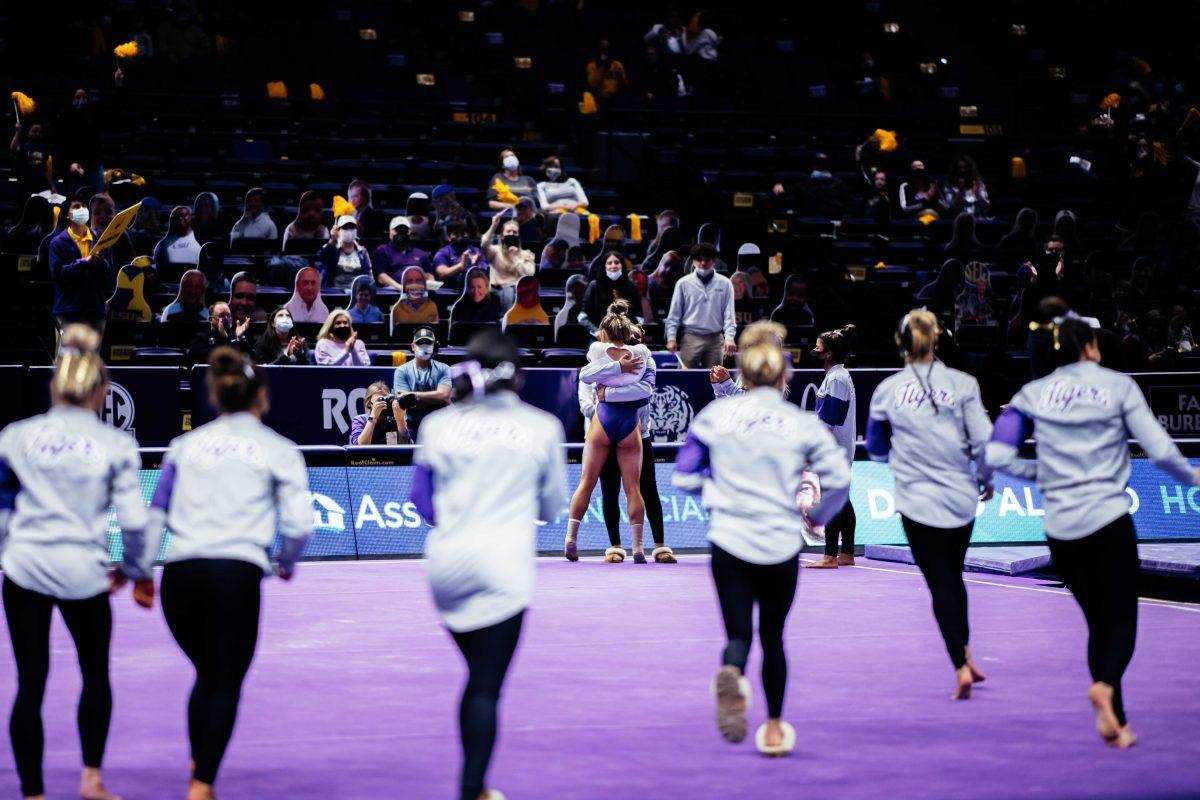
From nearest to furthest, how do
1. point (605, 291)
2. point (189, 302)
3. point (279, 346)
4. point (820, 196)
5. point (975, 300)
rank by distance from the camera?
point (279, 346) < point (189, 302) < point (605, 291) < point (975, 300) < point (820, 196)

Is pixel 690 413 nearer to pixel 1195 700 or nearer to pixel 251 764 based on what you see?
pixel 1195 700

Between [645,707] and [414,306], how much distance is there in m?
9.89

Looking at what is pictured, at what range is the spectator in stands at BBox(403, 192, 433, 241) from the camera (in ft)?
62.7

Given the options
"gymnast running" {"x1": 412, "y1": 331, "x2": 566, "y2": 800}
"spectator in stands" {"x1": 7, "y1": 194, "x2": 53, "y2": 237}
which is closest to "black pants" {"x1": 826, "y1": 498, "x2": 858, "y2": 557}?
"gymnast running" {"x1": 412, "y1": 331, "x2": 566, "y2": 800}

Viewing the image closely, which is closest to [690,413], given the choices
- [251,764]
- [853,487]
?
[853,487]

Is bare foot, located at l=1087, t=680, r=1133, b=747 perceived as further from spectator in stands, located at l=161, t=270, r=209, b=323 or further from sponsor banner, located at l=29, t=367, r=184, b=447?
spectator in stands, located at l=161, t=270, r=209, b=323

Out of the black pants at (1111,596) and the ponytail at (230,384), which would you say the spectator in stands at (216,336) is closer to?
the ponytail at (230,384)

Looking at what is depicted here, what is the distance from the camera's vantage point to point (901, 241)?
73.6ft

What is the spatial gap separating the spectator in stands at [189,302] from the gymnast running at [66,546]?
10.6 m

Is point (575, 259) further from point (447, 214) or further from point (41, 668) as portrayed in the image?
point (41, 668)

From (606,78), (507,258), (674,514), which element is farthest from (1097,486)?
(606,78)

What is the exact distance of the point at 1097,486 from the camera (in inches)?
266

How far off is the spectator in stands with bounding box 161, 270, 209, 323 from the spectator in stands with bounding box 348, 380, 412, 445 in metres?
2.45

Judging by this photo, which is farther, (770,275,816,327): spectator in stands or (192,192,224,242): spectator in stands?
(770,275,816,327): spectator in stands
